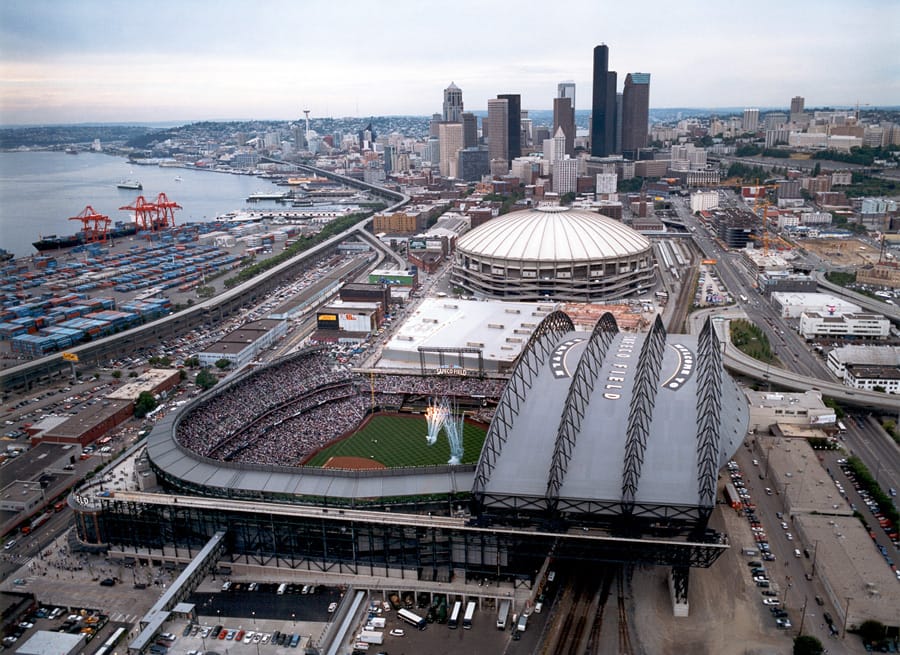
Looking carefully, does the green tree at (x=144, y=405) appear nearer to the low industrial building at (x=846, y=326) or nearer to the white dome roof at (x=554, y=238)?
the white dome roof at (x=554, y=238)

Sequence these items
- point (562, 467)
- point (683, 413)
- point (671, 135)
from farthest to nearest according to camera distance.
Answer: point (671, 135)
point (683, 413)
point (562, 467)

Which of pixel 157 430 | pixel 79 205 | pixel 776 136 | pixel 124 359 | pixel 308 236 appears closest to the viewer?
pixel 157 430

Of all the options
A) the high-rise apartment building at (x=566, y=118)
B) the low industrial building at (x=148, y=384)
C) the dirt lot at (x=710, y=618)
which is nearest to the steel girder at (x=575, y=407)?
the dirt lot at (x=710, y=618)

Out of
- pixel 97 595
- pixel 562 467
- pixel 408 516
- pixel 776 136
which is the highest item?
pixel 776 136

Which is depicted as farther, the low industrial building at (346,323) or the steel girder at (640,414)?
the low industrial building at (346,323)

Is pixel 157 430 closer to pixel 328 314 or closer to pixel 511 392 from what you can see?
pixel 511 392

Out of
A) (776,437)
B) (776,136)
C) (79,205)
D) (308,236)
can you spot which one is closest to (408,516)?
(776,437)
